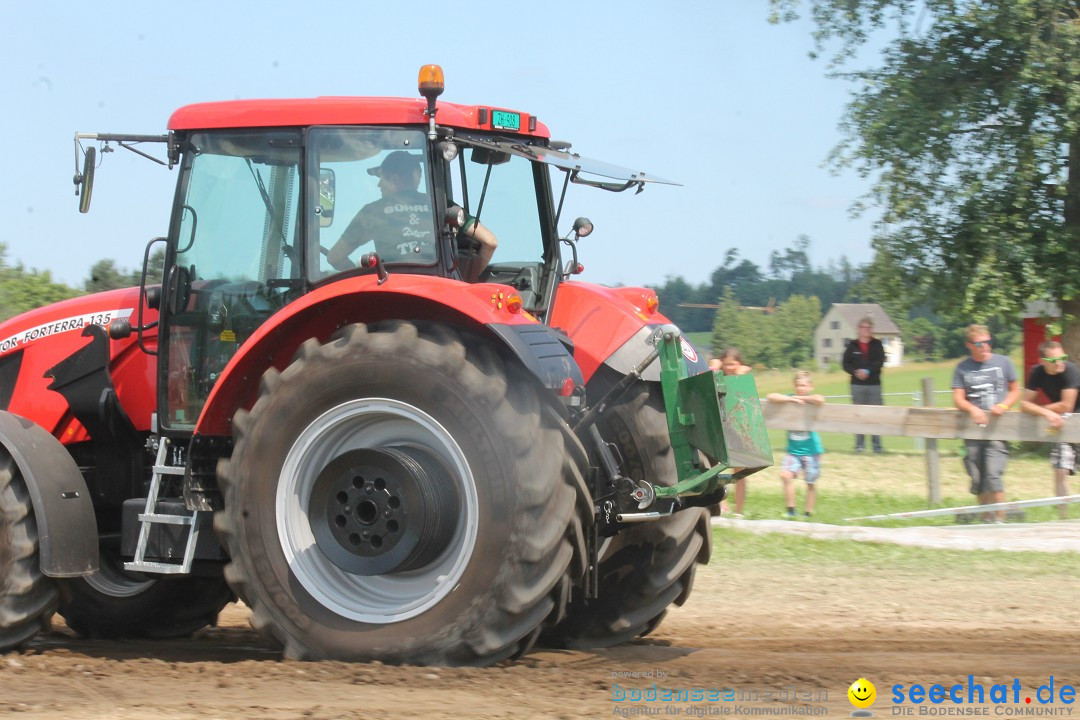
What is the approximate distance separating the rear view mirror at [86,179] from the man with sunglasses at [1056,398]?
767 centimetres

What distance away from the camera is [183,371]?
5.81m

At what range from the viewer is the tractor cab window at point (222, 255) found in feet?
18.4

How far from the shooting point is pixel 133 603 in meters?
6.50

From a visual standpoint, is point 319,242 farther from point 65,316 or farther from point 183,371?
point 65,316

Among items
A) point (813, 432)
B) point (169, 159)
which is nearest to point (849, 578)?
point (813, 432)

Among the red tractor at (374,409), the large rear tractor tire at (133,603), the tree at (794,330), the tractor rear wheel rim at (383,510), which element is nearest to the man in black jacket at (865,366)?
the red tractor at (374,409)

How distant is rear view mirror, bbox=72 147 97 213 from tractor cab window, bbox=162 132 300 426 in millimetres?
397

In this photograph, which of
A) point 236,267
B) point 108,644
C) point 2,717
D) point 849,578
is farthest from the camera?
point 849,578

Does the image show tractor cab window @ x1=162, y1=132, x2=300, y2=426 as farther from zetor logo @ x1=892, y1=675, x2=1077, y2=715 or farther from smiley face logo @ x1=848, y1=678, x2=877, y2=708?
zetor logo @ x1=892, y1=675, x2=1077, y2=715

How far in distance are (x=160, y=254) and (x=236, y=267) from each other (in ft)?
1.50

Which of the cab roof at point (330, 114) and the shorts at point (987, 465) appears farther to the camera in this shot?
the shorts at point (987, 465)

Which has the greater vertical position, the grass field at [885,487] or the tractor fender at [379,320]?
the tractor fender at [379,320]

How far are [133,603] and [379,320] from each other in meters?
2.33

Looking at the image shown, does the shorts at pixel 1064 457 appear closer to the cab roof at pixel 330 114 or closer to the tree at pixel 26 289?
the cab roof at pixel 330 114
